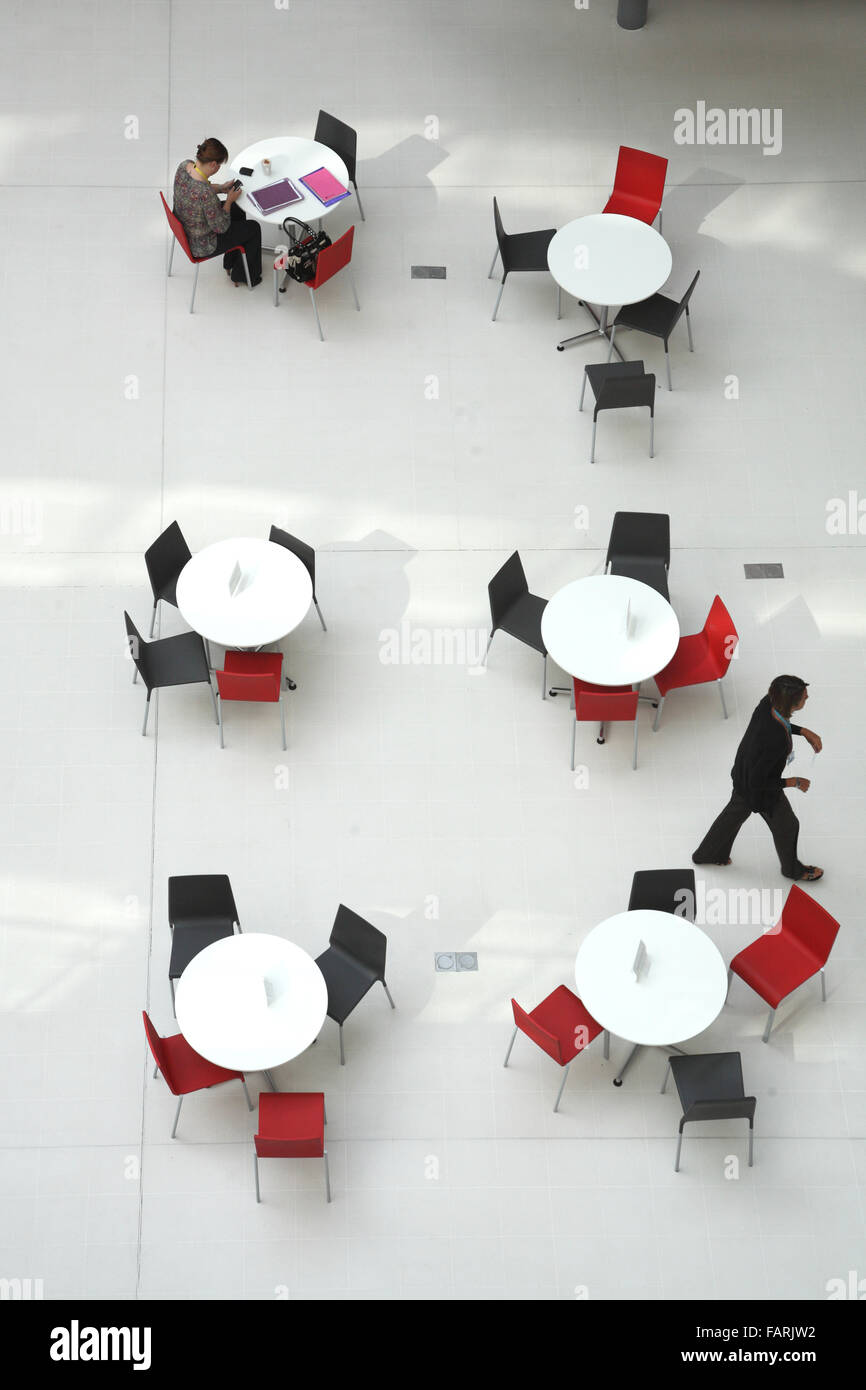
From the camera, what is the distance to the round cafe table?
7109 millimetres

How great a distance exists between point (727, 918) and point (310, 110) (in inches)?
280

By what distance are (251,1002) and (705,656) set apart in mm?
3407

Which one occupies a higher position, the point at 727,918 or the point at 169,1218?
the point at 727,918

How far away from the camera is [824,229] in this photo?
1078cm

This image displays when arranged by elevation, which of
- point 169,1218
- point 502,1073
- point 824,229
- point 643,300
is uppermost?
point 824,229

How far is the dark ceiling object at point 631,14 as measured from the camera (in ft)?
38.0

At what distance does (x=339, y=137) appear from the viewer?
10391 millimetres

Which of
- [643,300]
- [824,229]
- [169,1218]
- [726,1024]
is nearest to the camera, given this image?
[169,1218]

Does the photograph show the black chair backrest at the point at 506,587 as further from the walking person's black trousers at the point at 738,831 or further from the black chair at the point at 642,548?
the walking person's black trousers at the point at 738,831

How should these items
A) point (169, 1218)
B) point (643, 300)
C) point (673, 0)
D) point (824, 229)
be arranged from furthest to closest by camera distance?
point (673, 0)
point (824, 229)
point (643, 300)
point (169, 1218)

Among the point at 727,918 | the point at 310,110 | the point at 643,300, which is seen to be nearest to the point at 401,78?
the point at 310,110

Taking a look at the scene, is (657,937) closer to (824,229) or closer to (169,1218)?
(169,1218)

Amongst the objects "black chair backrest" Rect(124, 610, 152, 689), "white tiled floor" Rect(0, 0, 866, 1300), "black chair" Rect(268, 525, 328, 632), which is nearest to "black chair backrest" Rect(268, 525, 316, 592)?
"black chair" Rect(268, 525, 328, 632)

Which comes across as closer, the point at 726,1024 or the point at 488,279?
the point at 726,1024
